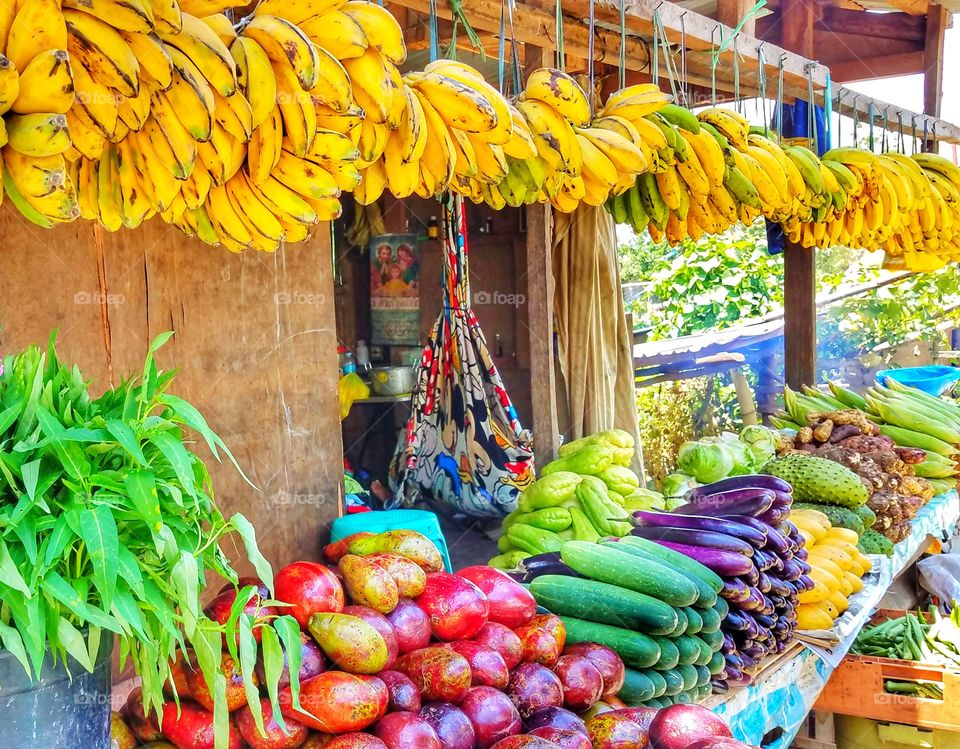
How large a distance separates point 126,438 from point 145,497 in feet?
0.27

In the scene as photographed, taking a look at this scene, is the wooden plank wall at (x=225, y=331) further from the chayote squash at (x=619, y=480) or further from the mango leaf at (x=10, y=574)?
the chayote squash at (x=619, y=480)

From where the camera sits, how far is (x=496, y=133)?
72.7 inches

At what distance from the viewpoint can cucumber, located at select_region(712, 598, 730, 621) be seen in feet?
7.30

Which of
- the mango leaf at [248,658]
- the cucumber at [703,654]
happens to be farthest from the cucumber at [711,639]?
the mango leaf at [248,658]

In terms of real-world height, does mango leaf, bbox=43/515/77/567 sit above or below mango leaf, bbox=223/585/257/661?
above

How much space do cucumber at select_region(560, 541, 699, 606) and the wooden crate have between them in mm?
1409

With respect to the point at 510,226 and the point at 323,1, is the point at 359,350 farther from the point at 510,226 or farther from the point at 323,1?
the point at 323,1

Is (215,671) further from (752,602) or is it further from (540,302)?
(540,302)

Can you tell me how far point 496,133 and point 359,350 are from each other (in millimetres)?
4251

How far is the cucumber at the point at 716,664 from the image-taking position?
221 centimetres

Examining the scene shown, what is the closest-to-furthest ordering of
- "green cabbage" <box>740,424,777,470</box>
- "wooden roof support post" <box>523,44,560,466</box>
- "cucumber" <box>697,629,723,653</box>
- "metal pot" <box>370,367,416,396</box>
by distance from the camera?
"cucumber" <box>697,629,723,653</box> < "wooden roof support post" <box>523,44,560,466</box> < "green cabbage" <box>740,424,777,470</box> < "metal pot" <box>370,367,416,396</box>

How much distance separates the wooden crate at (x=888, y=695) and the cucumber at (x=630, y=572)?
1409 millimetres

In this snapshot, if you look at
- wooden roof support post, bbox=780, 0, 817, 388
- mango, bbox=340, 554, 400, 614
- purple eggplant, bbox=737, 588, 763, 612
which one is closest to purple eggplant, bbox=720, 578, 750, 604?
purple eggplant, bbox=737, 588, 763, 612

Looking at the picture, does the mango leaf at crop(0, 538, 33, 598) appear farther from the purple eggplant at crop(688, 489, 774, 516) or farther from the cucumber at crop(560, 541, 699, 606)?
the purple eggplant at crop(688, 489, 774, 516)
